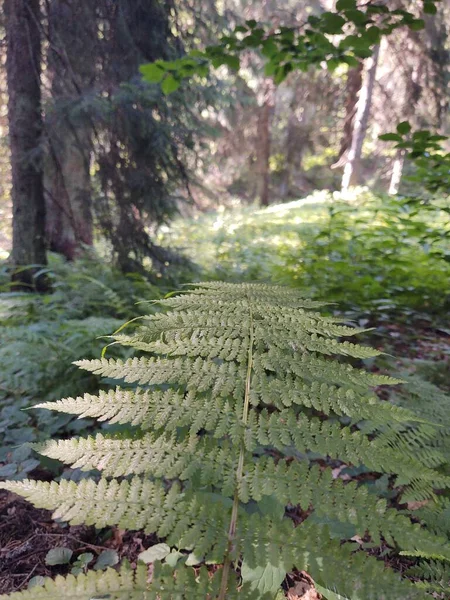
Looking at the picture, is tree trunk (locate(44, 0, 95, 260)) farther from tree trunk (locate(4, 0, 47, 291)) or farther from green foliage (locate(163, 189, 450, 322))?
green foliage (locate(163, 189, 450, 322))

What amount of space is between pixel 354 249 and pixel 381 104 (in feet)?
36.8

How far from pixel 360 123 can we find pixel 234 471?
1317 centimetres

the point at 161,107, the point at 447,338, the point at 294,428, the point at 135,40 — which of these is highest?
the point at 135,40

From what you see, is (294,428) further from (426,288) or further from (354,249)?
(354,249)

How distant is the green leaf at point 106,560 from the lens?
1.51 m

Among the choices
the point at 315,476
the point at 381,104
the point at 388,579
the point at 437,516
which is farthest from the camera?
the point at 381,104

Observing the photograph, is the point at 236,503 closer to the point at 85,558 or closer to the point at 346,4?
the point at 85,558

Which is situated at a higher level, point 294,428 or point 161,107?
point 161,107

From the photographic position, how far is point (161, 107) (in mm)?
4973

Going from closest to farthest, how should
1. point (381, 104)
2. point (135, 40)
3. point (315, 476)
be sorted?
point (315, 476) → point (135, 40) → point (381, 104)

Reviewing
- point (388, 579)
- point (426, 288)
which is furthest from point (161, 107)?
point (388, 579)

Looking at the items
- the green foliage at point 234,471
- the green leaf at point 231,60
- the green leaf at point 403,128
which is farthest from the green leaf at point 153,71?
the green foliage at point 234,471

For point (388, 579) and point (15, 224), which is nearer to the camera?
point (388, 579)

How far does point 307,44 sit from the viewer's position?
334 cm
